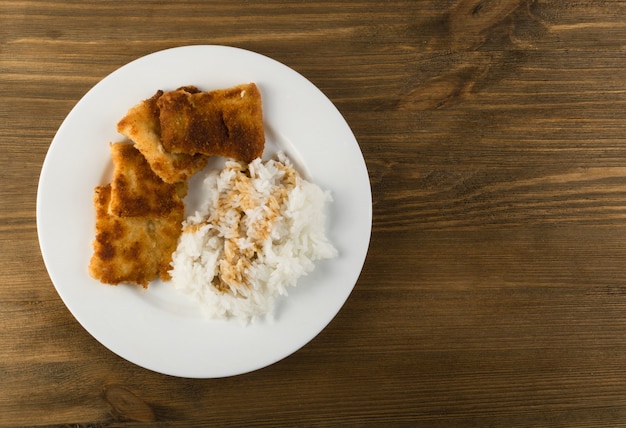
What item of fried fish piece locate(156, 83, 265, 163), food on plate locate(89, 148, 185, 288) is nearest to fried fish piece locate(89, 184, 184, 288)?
food on plate locate(89, 148, 185, 288)

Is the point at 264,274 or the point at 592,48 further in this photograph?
the point at 592,48

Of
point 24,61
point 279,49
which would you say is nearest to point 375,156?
point 279,49

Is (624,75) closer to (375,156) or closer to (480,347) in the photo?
(375,156)

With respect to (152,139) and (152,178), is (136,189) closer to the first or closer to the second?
(152,178)

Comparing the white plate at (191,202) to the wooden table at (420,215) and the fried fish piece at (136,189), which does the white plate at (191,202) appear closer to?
the fried fish piece at (136,189)

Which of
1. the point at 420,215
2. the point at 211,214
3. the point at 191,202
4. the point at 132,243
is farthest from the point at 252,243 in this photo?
the point at 420,215

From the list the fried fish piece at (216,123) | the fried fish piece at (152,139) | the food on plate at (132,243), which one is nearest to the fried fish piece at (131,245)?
the food on plate at (132,243)

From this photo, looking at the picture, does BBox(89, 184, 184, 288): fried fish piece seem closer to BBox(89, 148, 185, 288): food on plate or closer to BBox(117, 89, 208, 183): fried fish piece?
BBox(89, 148, 185, 288): food on plate

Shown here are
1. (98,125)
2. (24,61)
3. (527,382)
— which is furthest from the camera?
(527,382)
